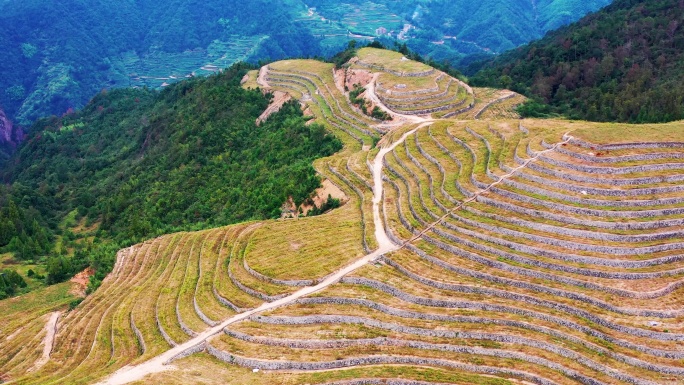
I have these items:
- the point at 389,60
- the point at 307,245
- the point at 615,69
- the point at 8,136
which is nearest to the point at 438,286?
the point at 307,245

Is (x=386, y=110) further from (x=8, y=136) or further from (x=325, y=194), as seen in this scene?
(x=8, y=136)

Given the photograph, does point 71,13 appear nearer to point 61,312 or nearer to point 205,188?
point 205,188

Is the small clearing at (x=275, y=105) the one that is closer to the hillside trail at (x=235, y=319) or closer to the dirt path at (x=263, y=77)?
the dirt path at (x=263, y=77)

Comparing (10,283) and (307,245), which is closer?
(307,245)

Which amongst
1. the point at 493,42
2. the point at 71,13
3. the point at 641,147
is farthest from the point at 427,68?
the point at 71,13

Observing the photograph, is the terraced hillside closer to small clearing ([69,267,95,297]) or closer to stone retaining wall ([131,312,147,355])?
stone retaining wall ([131,312,147,355])

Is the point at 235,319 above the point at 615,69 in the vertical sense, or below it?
below

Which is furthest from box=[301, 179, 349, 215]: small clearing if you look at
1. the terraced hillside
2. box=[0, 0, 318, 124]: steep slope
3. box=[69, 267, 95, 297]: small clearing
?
box=[0, 0, 318, 124]: steep slope

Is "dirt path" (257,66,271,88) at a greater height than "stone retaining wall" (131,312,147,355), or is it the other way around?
"dirt path" (257,66,271,88)
